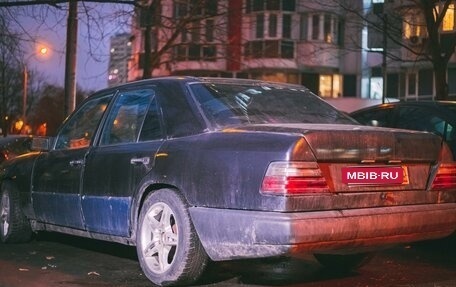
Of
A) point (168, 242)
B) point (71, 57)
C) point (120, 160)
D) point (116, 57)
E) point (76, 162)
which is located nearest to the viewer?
point (168, 242)

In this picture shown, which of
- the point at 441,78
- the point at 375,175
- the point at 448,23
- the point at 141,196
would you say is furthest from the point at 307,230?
the point at 448,23

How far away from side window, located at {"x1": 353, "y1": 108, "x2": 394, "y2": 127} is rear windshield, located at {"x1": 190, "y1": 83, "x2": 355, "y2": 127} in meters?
2.15

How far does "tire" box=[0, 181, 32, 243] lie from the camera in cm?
712

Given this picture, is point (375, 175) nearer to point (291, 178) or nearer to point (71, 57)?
point (291, 178)

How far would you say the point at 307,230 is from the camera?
4.21 metres

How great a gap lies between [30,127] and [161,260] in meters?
72.5

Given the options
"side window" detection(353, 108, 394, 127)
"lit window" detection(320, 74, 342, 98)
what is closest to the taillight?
"side window" detection(353, 108, 394, 127)

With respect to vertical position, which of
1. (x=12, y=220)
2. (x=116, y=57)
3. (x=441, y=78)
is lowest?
(x=12, y=220)

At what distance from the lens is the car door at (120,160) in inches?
209

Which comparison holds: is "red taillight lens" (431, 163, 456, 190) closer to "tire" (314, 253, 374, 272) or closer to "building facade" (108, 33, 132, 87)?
"tire" (314, 253, 374, 272)

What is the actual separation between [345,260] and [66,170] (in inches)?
108

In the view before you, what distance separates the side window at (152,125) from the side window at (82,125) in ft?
2.48

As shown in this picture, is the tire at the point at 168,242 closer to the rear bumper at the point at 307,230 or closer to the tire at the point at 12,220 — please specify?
the rear bumper at the point at 307,230

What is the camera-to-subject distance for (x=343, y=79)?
38.0 meters
